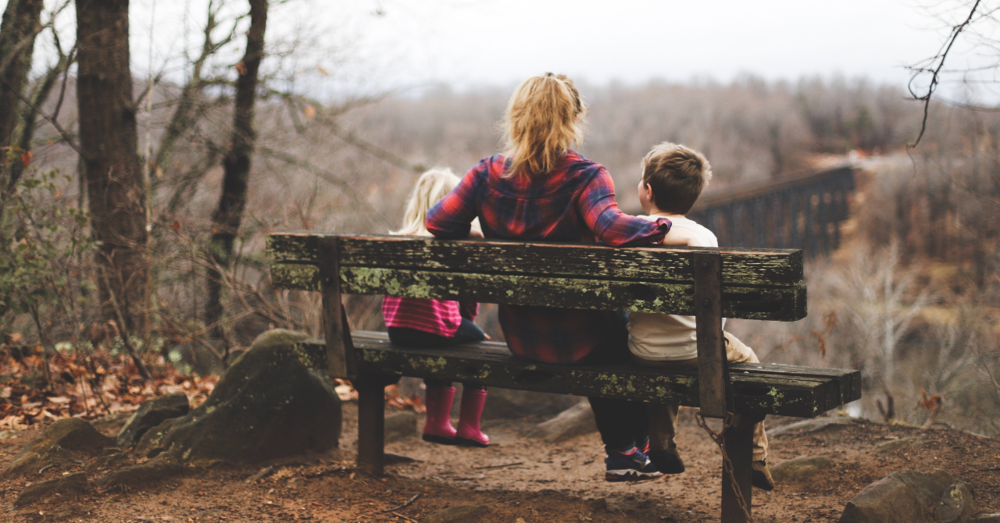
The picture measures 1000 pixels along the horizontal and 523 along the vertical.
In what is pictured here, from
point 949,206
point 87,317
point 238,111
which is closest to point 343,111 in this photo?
point 238,111

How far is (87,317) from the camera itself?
221 inches

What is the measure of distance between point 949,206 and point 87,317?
50195 millimetres

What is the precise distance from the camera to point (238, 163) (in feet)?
27.8

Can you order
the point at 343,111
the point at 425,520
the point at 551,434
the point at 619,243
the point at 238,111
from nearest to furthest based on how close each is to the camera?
1. the point at 619,243
2. the point at 425,520
3. the point at 551,434
4. the point at 238,111
5. the point at 343,111

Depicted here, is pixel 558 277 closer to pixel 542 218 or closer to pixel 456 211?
pixel 542 218

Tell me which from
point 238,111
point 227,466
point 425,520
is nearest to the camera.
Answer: point 425,520

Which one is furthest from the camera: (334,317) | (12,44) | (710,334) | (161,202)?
(161,202)

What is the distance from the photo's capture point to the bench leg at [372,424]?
3533 mm

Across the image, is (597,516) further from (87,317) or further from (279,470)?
(87,317)

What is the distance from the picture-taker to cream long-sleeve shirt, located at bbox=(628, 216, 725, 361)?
2.85 m

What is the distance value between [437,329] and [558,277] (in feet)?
3.14

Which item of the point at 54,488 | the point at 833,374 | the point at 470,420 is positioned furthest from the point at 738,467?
the point at 54,488

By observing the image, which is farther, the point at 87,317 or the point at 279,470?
the point at 87,317

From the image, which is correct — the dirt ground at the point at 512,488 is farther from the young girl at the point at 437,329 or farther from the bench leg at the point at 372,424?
the young girl at the point at 437,329
